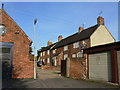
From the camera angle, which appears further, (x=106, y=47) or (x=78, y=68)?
(x=78, y=68)

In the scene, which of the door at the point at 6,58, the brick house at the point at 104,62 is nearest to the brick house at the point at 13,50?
the door at the point at 6,58

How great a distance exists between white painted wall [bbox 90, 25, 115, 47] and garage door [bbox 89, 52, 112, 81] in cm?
1584

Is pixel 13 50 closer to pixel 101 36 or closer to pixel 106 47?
pixel 106 47

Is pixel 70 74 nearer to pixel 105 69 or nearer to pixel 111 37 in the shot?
pixel 105 69

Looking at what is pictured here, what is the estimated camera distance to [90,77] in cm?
1441

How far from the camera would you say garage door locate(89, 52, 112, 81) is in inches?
484

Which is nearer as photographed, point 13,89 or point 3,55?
point 13,89

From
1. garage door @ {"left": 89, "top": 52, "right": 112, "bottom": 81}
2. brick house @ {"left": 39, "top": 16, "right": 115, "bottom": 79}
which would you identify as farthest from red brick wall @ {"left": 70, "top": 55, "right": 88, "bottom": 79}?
brick house @ {"left": 39, "top": 16, "right": 115, "bottom": 79}

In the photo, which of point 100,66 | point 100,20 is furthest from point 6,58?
point 100,20

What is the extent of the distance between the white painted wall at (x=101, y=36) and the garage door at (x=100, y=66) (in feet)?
52.0

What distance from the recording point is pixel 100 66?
1313 centimetres

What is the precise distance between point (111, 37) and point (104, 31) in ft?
9.53

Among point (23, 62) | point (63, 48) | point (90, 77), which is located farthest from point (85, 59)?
point (63, 48)

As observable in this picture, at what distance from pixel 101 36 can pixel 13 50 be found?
22.6 meters
